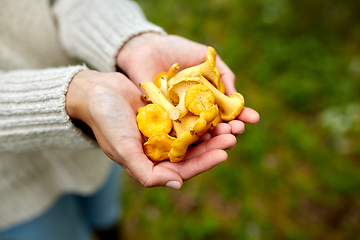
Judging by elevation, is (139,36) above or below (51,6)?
above

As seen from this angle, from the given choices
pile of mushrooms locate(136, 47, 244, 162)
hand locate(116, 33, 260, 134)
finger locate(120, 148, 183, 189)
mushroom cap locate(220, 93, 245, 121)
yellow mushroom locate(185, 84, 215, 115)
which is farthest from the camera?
hand locate(116, 33, 260, 134)

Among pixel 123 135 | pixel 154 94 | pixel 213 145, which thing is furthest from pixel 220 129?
pixel 123 135

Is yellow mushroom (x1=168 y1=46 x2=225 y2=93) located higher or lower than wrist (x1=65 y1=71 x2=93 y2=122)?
higher

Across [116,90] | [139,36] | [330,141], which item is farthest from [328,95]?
[116,90]

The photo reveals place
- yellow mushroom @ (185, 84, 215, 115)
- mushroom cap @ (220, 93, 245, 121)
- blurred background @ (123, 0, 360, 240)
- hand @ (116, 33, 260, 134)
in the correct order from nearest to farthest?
1. yellow mushroom @ (185, 84, 215, 115)
2. mushroom cap @ (220, 93, 245, 121)
3. hand @ (116, 33, 260, 134)
4. blurred background @ (123, 0, 360, 240)

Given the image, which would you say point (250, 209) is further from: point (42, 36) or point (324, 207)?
point (42, 36)

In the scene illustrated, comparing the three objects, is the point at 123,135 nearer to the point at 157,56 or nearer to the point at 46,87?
the point at 46,87

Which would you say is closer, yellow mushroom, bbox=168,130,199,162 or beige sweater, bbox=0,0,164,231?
yellow mushroom, bbox=168,130,199,162

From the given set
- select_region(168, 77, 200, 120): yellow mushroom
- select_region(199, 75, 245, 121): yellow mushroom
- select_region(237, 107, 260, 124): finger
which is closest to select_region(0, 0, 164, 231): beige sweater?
select_region(168, 77, 200, 120): yellow mushroom

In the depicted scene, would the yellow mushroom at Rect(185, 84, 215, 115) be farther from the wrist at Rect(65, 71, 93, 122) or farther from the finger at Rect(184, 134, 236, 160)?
the wrist at Rect(65, 71, 93, 122)
